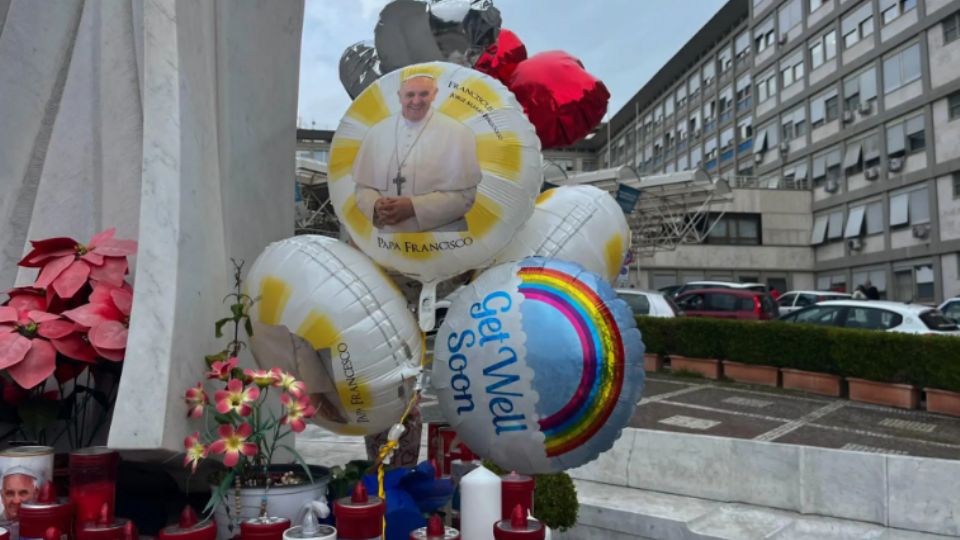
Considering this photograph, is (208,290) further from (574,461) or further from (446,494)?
(574,461)

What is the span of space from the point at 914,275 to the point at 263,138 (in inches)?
1114

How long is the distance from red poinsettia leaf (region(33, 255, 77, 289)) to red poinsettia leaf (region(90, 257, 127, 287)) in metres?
0.09

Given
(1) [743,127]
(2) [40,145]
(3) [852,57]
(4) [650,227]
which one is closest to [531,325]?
(2) [40,145]

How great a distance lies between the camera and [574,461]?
243cm

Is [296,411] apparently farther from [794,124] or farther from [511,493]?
[794,124]

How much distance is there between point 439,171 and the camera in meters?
2.48

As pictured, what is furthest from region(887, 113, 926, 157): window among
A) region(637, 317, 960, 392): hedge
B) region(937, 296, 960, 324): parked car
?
region(637, 317, 960, 392): hedge

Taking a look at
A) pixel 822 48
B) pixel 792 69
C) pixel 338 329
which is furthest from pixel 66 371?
pixel 792 69

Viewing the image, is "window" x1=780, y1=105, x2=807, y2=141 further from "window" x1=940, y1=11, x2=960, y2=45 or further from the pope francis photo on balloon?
the pope francis photo on balloon

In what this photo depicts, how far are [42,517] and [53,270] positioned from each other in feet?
3.31

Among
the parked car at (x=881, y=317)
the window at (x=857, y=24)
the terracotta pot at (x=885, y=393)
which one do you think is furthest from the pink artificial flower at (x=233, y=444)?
the window at (x=857, y=24)

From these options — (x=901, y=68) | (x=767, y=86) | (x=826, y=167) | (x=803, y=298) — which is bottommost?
(x=803, y=298)

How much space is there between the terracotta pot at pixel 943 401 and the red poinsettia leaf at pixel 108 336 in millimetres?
9826

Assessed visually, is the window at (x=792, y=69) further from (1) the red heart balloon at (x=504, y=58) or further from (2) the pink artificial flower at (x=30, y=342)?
(2) the pink artificial flower at (x=30, y=342)
